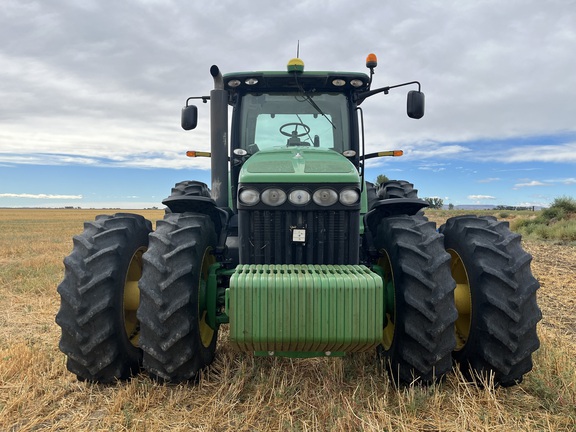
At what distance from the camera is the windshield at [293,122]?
4.77 m

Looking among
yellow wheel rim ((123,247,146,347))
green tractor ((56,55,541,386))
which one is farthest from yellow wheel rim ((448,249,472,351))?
yellow wheel rim ((123,247,146,347))

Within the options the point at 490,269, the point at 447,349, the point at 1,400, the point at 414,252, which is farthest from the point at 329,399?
the point at 1,400

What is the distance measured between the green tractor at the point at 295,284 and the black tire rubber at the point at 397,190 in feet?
3.35

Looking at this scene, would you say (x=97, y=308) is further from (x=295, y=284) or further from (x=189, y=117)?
(x=189, y=117)

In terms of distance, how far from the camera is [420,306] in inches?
122

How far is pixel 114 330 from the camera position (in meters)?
3.42

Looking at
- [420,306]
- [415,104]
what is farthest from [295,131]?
[420,306]

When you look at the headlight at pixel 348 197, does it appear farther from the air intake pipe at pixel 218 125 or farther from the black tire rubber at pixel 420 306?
the air intake pipe at pixel 218 125

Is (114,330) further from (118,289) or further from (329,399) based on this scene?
Result: (329,399)

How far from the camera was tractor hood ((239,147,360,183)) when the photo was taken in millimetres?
3479

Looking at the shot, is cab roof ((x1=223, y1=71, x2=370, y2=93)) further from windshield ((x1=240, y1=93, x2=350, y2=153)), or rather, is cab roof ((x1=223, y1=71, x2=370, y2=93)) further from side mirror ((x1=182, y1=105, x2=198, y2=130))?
side mirror ((x1=182, y1=105, x2=198, y2=130))

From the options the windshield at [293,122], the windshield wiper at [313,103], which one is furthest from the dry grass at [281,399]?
the windshield wiper at [313,103]

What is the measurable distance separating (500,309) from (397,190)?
2184 millimetres

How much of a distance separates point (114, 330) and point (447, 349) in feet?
8.45
